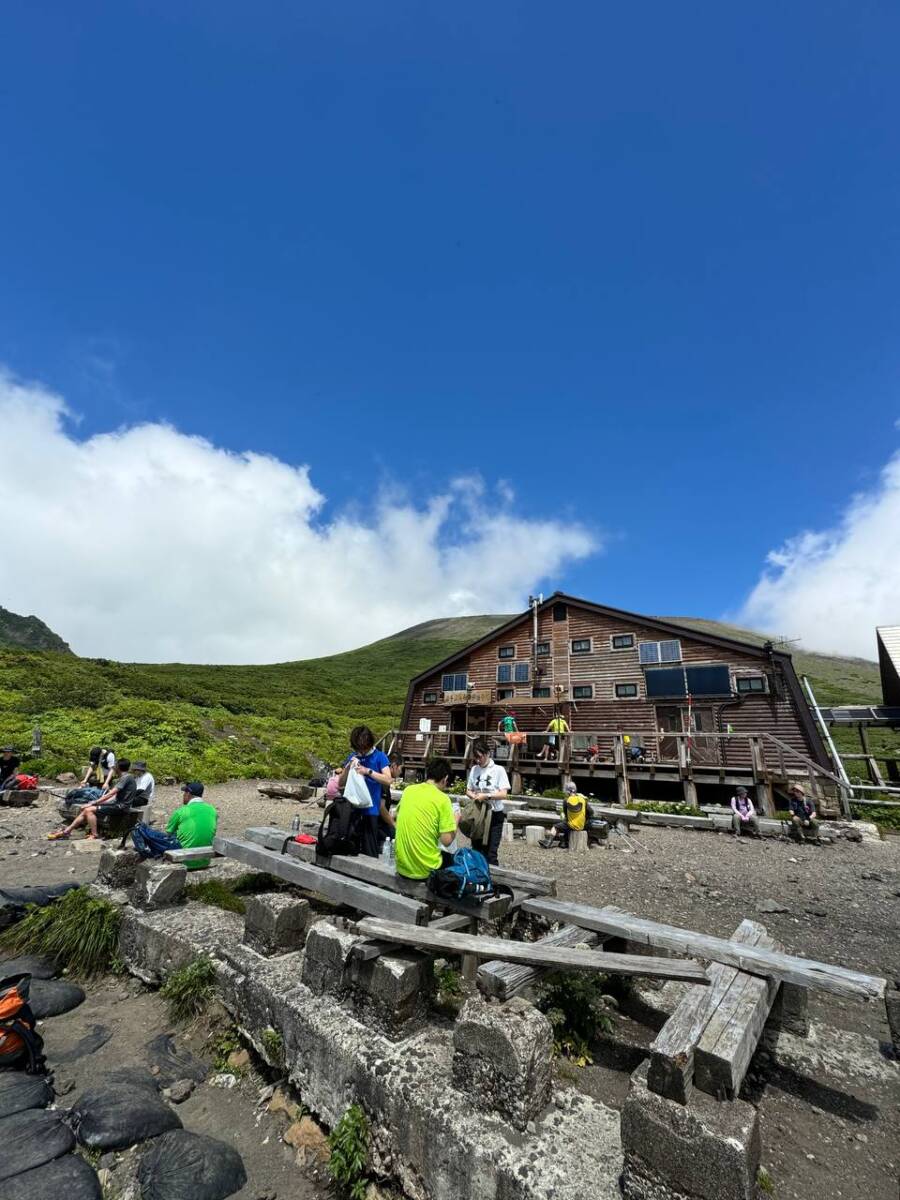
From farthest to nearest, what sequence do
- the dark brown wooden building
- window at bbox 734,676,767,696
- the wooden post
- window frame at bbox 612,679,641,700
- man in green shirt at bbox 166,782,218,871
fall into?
1. window frame at bbox 612,679,641,700
2. window at bbox 734,676,767,696
3. the dark brown wooden building
4. the wooden post
5. man in green shirt at bbox 166,782,218,871

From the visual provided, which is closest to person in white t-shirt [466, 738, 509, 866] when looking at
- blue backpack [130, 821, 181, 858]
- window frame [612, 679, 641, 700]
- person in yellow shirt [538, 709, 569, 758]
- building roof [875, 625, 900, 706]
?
blue backpack [130, 821, 181, 858]

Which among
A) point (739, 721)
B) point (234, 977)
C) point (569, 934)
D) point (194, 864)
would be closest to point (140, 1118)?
point (234, 977)

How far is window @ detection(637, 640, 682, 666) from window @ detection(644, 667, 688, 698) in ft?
1.69

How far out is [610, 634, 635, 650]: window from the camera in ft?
93.0

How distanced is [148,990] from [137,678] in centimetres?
4330

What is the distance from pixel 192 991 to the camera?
16.3 ft

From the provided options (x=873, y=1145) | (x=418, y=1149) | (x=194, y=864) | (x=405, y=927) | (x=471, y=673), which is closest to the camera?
(x=418, y=1149)

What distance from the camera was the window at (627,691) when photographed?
27.5 meters

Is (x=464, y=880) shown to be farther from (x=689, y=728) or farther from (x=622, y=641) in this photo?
(x=622, y=641)

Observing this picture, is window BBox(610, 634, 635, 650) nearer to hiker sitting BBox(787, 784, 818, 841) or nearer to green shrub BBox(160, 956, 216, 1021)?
hiker sitting BBox(787, 784, 818, 841)

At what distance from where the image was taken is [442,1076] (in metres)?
3.28

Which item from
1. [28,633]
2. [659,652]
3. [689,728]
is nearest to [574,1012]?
[689,728]

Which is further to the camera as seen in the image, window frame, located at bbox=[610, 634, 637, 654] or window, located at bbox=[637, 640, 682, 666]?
window frame, located at bbox=[610, 634, 637, 654]

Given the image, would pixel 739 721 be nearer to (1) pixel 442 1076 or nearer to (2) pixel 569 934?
(2) pixel 569 934
